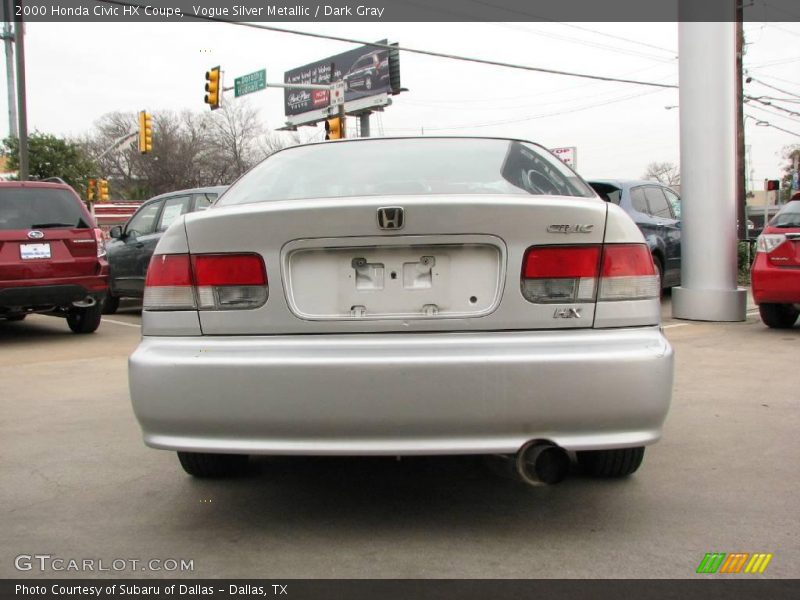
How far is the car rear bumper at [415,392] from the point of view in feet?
8.14

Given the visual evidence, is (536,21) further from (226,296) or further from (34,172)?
(226,296)

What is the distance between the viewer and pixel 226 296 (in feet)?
8.77

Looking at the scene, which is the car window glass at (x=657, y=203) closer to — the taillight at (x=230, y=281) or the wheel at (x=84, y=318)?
the wheel at (x=84, y=318)

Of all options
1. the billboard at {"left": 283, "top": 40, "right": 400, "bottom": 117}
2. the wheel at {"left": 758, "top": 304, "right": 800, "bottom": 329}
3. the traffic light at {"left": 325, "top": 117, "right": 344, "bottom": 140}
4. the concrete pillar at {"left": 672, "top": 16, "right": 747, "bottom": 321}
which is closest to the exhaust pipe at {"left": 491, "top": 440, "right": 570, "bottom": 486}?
the wheel at {"left": 758, "top": 304, "right": 800, "bottom": 329}

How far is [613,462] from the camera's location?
3.24 metres

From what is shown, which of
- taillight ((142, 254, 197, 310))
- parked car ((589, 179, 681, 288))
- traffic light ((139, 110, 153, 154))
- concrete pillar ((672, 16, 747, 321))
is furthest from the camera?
traffic light ((139, 110, 153, 154))

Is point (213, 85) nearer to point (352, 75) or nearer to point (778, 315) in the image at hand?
point (778, 315)

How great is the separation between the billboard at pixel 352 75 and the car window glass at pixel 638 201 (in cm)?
4117

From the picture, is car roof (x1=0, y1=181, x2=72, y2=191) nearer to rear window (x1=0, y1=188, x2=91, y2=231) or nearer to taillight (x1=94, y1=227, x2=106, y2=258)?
rear window (x1=0, y1=188, x2=91, y2=231)

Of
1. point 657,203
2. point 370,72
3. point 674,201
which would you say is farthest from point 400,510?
point 370,72

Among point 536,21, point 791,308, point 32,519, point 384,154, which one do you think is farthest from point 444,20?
point 32,519

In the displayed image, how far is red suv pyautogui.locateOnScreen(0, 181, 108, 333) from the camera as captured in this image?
750cm

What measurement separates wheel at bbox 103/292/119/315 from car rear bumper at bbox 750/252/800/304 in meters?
7.80

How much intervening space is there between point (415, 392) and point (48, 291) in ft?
20.2
